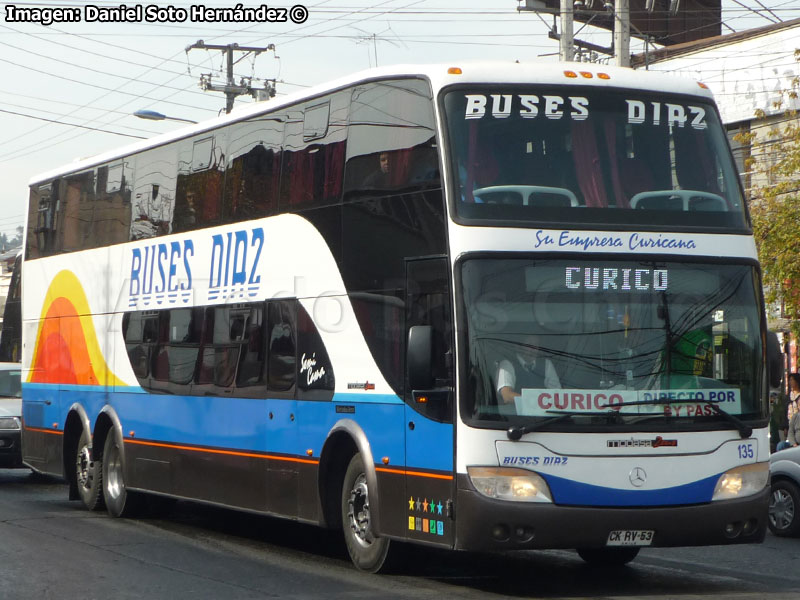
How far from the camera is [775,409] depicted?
63.6ft

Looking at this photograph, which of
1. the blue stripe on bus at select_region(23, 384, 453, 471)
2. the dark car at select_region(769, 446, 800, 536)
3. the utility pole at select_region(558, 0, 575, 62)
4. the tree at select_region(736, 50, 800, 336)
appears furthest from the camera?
the utility pole at select_region(558, 0, 575, 62)

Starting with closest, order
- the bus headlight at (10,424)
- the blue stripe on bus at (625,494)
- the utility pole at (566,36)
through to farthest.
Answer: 1. the blue stripe on bus at (625,494)
2. the bus headlight at (10,424)
3. the utility pole at (566,36)

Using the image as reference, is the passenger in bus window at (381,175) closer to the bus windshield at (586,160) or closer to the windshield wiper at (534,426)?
the bus windshield at (586,160)

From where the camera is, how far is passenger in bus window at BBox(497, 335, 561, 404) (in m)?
9.59

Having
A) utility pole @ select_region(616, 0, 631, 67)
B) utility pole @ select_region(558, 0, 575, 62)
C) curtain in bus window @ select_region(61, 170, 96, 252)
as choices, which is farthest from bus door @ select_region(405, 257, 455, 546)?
utility pole @ select_region(558, 0, 575, 62)

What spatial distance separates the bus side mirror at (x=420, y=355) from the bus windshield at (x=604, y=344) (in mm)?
277

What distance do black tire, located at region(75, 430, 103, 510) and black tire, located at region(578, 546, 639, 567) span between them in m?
6.82

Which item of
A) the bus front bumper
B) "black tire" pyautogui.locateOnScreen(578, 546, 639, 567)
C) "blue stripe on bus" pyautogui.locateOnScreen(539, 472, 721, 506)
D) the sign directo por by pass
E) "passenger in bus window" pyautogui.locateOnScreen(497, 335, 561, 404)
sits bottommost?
"black tire" pyautogui.locateOnScreen(578, 546, 639, 567)

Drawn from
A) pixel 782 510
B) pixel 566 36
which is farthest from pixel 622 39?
pixel 782 510

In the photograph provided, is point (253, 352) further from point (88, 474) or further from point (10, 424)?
point (10, 424)

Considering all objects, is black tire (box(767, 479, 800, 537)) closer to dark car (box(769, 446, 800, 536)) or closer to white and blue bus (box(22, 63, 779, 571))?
dark car (box(769, 446, 800, 536))

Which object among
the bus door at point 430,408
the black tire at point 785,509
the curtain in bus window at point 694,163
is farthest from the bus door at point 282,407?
the black tire at point 785,509

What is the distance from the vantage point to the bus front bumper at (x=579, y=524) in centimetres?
947

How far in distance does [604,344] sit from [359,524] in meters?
2.72
